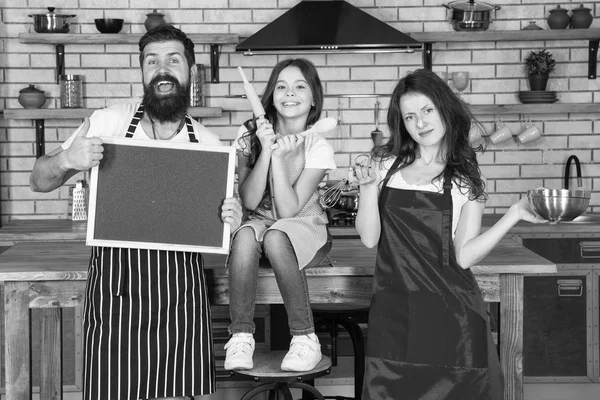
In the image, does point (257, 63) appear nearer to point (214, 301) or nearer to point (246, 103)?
point (246, 103)

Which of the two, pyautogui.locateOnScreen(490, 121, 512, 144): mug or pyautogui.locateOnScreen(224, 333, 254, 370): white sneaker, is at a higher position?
pyautogui.locateOnScreen(490, 121, 512, 144): mug

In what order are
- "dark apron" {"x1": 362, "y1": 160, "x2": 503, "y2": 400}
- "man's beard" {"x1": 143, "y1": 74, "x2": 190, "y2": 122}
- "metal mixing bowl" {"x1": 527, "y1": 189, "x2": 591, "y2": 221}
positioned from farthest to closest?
1. "man's beard" {"x1": 143, "y1": 74, "x2": 190, "y2": 122}
2. "dark apron" {"x1": 362, "y1": 160, "x2": 503, "y2": 400}
3. "metal mixing bowl" {"x1": 527, "y1": 189, "x2": 591, "y2": 221}

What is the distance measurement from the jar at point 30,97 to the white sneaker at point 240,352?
2691 millimetres

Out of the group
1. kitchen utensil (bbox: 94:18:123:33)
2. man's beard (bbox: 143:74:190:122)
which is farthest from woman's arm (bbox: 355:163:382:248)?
kitchen utensil (bbox: 94:18:123:33)

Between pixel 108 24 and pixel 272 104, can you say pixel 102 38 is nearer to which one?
pixel 108 24

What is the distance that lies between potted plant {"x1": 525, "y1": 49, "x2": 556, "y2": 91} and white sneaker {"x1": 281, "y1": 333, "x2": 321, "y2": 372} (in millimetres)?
2849

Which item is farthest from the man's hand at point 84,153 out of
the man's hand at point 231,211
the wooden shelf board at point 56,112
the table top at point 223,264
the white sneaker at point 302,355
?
the wooden shelf board at point 56,112

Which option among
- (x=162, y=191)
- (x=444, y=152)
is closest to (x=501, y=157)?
(x=444, y=152)

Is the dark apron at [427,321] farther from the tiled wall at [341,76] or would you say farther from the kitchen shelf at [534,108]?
the tiled wall at [341,76]

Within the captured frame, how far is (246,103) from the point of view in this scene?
5.43 meters

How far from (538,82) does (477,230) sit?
2.71m

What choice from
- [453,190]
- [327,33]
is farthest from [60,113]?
[453,190]

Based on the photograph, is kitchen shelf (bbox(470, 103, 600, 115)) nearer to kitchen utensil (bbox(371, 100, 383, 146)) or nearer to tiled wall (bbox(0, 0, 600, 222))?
tiled wall (bbox(0, 0, 600, 222))

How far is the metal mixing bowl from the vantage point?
2.65 meters
